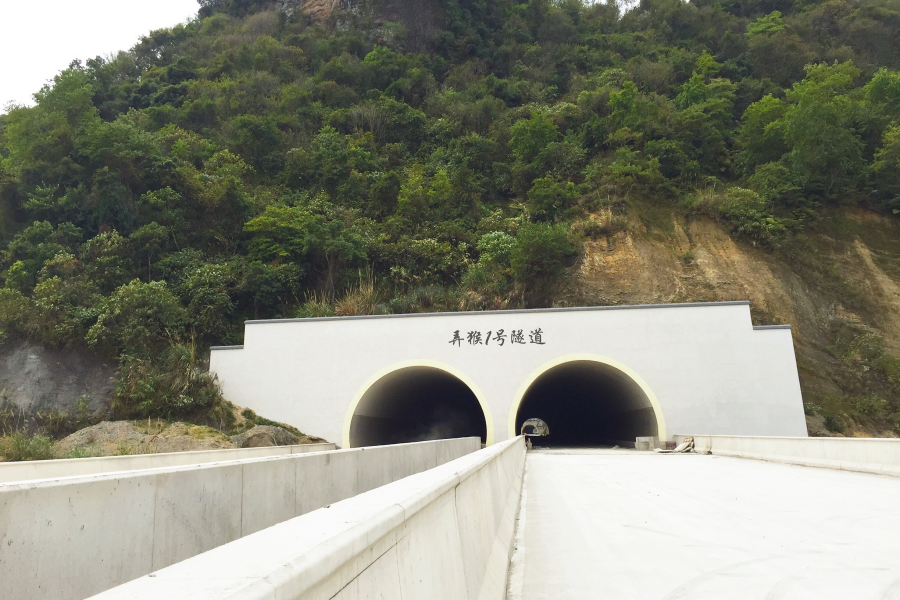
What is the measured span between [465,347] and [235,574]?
19.9 meters

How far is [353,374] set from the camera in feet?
69.9

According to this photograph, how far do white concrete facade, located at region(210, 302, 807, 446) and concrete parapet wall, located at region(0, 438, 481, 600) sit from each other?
1464 centimetres

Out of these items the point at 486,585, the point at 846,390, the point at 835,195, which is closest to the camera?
the point at 486,585

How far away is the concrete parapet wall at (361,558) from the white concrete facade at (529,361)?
1728 centimetres

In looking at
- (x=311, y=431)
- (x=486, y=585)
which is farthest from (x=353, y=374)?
(x=486, y=585)

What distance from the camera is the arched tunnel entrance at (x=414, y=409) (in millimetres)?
21875

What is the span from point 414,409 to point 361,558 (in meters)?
26.2

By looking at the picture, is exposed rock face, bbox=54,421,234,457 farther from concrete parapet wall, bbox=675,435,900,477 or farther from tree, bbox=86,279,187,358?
concrete parapet wall, bbox=675,435,900,477

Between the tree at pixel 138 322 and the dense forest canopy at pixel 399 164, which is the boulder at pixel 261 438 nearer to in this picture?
the dense forest canopy at pixel 399 164

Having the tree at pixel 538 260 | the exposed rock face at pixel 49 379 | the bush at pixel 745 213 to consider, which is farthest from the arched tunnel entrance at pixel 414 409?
the bush at pixel 745 213

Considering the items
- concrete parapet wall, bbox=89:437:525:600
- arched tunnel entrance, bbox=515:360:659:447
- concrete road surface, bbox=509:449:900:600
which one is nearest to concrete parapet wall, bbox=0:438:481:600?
concrete parapet wall, bbox=89:437:525:600

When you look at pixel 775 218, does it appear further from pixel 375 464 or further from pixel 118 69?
pixel 118 69

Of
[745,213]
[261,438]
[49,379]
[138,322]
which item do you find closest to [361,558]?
[261,438]

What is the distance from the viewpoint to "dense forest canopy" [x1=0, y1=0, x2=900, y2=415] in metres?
27.8
